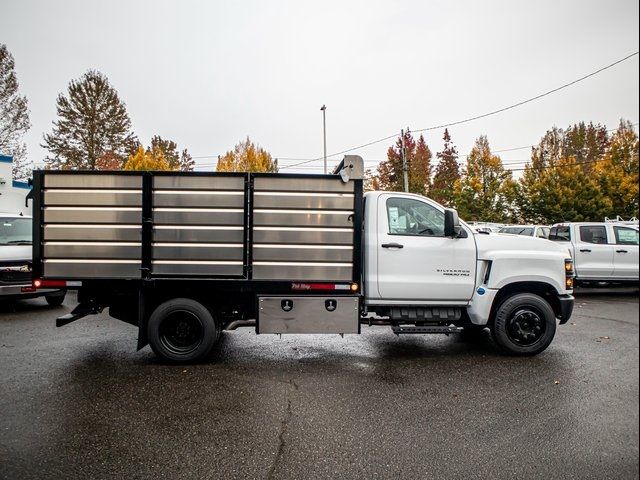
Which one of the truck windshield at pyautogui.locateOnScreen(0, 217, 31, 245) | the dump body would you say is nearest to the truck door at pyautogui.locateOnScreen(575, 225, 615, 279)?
the dump body

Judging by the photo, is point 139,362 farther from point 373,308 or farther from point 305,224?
point 373,308

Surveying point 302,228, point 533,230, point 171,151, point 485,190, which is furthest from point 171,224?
point 171,151

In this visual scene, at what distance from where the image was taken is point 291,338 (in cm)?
698

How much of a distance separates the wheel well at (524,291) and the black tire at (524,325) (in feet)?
0.30

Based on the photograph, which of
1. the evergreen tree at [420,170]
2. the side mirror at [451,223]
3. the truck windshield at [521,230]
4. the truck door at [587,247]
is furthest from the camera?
the evergreen tree at [420,170]

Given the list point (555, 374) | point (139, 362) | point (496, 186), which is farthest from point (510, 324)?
point (496, 186)

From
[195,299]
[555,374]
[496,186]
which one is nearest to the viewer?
[555,374]

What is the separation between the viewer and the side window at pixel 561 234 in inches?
352

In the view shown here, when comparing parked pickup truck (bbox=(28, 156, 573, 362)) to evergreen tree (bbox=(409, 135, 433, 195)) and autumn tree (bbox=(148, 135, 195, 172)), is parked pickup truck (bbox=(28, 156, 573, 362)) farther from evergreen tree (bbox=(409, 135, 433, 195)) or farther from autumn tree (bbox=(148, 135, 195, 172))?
autumn tree (bbox=(148, 135, 195, 172))

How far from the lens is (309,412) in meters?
4.05

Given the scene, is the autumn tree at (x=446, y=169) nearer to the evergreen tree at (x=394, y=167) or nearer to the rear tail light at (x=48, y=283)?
the evergreen tree at (x=394, y=167)

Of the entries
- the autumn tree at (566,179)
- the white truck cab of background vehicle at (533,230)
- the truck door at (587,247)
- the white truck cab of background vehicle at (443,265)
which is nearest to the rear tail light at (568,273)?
the white truck cab of background vehicle at (443,265)

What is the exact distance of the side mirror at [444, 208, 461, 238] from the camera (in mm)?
5539

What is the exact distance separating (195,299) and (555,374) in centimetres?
491
